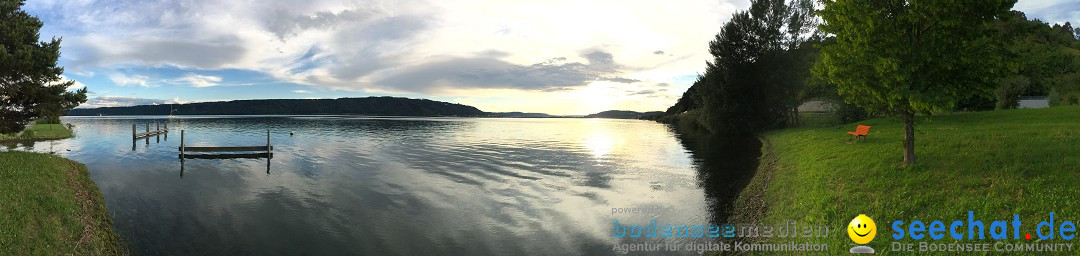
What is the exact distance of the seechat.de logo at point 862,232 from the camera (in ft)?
31.8

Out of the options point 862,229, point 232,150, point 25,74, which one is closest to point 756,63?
point 862,229

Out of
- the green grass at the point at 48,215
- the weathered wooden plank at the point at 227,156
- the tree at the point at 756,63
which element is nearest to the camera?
the green grass at the point at 48,215

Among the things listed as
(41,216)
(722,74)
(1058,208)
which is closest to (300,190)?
(41,216)

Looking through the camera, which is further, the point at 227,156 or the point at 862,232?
the point at 227,156

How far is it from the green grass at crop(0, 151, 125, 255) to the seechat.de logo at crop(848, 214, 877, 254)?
1900 cm

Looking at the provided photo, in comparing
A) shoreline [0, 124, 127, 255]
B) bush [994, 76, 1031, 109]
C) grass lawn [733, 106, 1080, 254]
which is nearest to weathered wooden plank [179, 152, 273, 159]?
shoreline [0, 124, 127, 255]

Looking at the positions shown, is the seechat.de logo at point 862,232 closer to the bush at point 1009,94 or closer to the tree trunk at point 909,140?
the tree trunk at point 909,140

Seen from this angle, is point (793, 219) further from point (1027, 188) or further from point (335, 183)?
point (335, 183)

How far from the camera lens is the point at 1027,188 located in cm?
1106

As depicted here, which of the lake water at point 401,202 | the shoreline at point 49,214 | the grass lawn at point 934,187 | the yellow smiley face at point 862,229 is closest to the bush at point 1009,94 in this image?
the lake water at point 401,202

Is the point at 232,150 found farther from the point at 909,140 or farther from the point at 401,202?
the point at 909,140

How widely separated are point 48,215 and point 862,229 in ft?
73.0

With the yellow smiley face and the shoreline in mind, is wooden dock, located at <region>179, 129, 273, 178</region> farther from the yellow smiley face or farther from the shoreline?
the yellow smiley face

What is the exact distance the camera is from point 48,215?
13.1 meters
